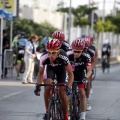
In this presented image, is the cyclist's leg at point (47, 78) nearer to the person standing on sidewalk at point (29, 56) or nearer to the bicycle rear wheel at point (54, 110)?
the bicycle rear wheel at point (54, 110)

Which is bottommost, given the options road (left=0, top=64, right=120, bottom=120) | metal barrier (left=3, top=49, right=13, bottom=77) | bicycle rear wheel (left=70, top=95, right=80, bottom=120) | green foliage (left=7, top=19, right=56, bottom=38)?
road (left=0, top=64, right=120, bottom=120)

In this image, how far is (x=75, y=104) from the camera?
13.1 meters

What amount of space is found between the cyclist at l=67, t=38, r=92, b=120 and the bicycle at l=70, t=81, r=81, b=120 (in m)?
0.08

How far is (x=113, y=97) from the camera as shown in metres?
19.3

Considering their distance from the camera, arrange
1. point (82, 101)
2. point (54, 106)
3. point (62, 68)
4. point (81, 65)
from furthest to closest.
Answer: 1. point (81, 65)
2. point (82, 101)
3. point (62, 68)
4. point (54, 106)

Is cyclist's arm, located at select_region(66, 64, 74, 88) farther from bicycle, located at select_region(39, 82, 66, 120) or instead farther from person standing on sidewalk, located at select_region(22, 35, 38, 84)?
person standing on sidewalk, located at select_region(22, 35, 38, 84)

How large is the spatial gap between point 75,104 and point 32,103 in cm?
403

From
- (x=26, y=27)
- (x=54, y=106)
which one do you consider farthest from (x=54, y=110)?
(x=26, y=27)

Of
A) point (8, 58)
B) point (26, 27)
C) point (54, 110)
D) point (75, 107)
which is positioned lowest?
point (75, 107)

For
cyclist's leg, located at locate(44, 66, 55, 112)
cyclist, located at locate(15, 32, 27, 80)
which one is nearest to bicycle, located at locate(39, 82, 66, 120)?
cyclist's leg, located at locate(44, 66, 55, 112)

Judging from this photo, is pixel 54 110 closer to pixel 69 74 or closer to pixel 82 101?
pixel 69 74

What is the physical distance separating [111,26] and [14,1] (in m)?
35.3

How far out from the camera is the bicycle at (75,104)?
12977mm

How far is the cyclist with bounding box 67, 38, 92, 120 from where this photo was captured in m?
13.3
